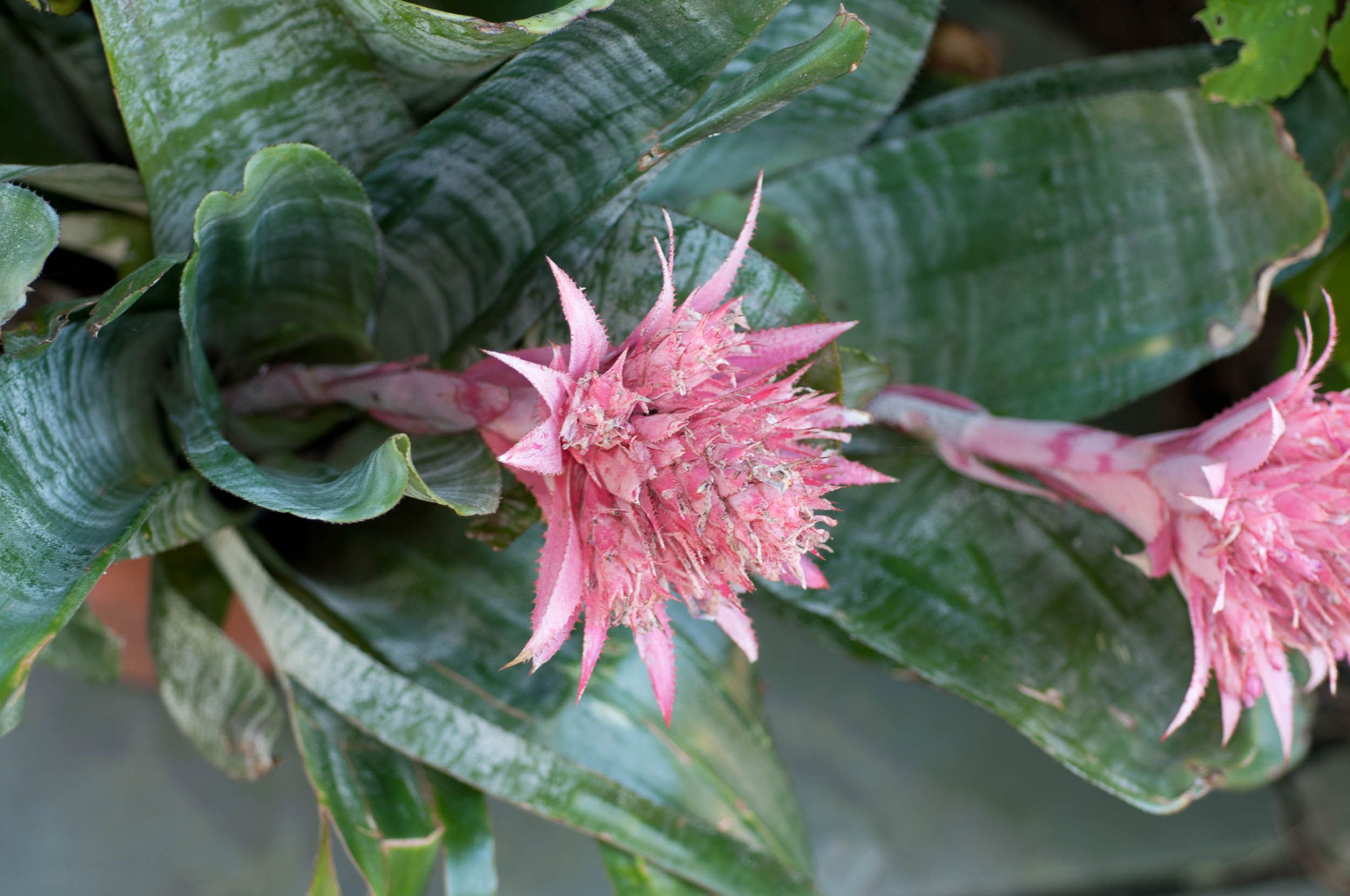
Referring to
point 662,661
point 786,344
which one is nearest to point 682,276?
point 786,344

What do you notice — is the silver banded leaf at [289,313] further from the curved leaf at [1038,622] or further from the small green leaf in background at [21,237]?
the curved leaf at [1038,622]

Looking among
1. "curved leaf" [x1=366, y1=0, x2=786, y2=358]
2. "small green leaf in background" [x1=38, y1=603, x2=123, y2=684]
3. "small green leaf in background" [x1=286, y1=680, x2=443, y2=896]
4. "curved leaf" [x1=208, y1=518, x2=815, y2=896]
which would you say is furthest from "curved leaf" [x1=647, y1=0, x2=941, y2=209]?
"small green leaf in background" [x1=38, y1=603, x2=123, y2=684]

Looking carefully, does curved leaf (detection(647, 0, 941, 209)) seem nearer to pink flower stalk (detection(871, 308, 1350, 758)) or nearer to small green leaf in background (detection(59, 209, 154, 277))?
pink flower stalk (detection(871, 308, 1350, 758))

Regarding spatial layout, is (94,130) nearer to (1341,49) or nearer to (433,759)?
(433,759)

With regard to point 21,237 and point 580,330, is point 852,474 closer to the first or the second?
point 580,330

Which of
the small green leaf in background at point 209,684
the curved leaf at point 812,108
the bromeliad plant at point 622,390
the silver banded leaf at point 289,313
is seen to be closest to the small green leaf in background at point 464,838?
the bromeliad plant at point 622,390
